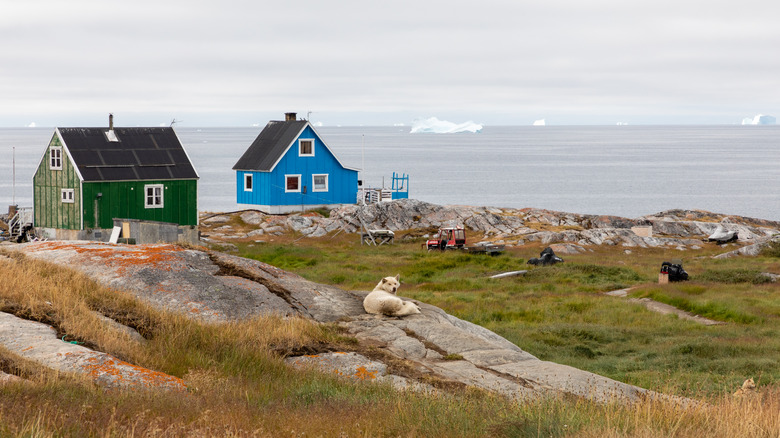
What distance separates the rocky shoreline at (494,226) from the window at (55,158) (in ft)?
29.5

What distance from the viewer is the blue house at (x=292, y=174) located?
5394cm

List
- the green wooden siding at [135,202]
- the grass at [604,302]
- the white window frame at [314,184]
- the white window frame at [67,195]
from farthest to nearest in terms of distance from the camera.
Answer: the white window frame at [314,184] < the white window frame at [67,195] < the green wooden siding at [135,202] < the grass at [604,302]

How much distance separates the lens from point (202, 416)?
6.71 metres

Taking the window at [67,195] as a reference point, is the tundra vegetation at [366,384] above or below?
below

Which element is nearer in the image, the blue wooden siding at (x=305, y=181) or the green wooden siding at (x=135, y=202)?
the green wooden siding at (x=135, y=202)

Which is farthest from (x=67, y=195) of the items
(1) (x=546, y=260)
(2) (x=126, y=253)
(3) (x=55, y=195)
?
(2) (x=126, y=253)

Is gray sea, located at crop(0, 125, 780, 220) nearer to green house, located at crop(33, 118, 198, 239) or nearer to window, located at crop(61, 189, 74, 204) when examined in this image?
green house, located at crop(33, 118, 198, 239)

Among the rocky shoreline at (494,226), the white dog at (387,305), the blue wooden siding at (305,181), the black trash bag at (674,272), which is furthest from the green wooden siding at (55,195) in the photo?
the white dog at (387,305)

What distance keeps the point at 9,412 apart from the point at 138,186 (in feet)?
115

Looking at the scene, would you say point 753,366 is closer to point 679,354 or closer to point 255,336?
point 679,354

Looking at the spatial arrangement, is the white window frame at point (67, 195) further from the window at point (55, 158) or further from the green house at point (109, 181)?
the window at point (55, 158)

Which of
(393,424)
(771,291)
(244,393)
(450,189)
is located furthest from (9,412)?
(450,189)

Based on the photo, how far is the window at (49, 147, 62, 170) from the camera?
40031 mm

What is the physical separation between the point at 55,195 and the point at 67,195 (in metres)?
1.33
